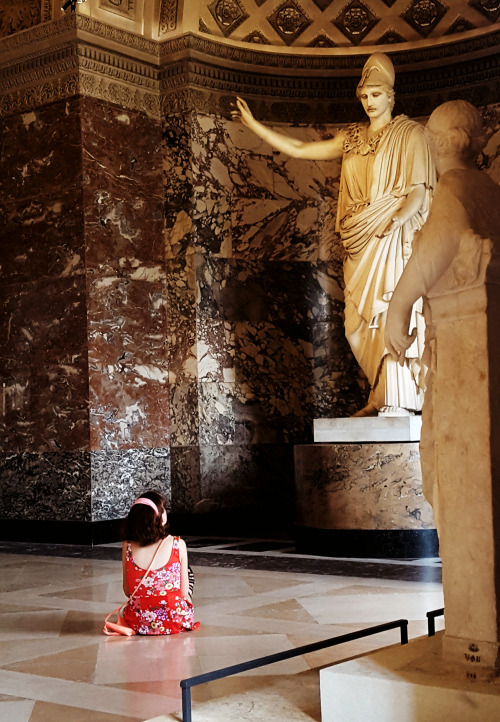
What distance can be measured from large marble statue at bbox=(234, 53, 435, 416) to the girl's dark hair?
363cm

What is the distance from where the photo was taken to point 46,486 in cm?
1070

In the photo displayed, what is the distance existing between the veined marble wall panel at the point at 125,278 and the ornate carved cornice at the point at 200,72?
38 centimetres

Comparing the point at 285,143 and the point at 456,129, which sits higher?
the point at 285,143

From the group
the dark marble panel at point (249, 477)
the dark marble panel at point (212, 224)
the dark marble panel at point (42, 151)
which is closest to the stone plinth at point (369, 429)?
the dark marble panel at point (249, 477)

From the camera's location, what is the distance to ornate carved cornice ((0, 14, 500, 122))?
10.7 metres

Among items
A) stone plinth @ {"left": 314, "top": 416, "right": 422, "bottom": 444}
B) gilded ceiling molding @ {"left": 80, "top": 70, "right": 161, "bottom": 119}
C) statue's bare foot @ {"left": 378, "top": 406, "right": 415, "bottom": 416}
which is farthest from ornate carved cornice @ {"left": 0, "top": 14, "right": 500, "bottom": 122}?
stone plinth @ {"left": 314, "top": 416, "right": 422, "bottom": 444}

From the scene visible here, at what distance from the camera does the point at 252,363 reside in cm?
1134

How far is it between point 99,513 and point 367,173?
4.34m

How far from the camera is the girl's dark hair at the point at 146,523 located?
5762mm

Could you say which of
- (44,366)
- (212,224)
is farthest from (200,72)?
(44,366)

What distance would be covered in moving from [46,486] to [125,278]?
2.36 m

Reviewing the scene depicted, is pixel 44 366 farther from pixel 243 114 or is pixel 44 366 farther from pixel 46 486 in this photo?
pixel 243 114

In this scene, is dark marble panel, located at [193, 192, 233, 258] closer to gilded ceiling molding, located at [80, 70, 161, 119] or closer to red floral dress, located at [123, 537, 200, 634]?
gilded ceiling molding, located at [80, 70, 161, 119]

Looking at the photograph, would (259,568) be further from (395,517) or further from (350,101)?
(350,101)
